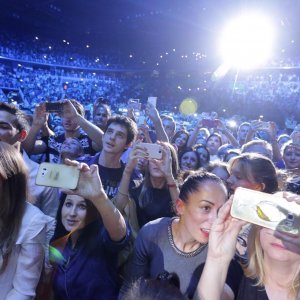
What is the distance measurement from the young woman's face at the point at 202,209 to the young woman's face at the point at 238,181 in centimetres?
63

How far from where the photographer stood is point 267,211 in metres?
1.17

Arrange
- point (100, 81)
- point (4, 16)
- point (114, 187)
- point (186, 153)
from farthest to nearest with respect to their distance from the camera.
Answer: point (100, 81) < point (4, 16) < point (186, 153) < point (114, 187)

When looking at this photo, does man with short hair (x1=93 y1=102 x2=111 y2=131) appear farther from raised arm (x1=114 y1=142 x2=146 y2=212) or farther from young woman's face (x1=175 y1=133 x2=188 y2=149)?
raised arm (x1=114 y1=142 x2=146 y2=212)

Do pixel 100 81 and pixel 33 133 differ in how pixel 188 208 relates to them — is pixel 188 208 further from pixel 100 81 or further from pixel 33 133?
pixel 100 81

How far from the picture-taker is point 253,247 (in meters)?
1.52

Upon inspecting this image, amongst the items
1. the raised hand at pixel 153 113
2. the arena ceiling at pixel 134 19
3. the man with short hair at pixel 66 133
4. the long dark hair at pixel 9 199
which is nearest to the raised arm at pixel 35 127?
the man with short hair at pixel 66 133

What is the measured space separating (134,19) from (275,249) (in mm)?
23572

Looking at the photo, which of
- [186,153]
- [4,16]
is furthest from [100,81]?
[186,153]

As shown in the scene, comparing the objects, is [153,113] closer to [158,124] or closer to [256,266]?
[158,124]

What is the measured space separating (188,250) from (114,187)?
4.12ft

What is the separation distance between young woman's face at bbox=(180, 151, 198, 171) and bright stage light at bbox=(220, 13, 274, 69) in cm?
1495

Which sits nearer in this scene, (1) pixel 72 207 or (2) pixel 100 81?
(1) pixel 72 207

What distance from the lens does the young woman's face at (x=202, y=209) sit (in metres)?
1.70

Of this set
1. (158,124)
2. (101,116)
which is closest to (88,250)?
(158,124)
